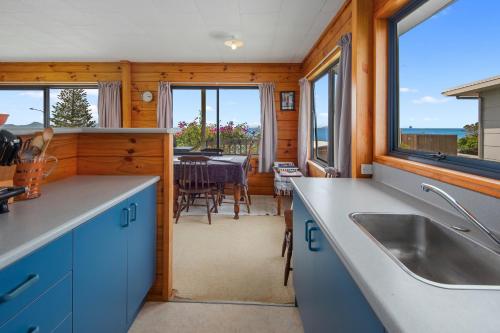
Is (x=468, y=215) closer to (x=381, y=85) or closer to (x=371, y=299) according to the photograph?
(x=371, y=299)

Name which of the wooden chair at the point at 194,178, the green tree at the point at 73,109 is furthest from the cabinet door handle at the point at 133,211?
the green tree at the point at 73,109

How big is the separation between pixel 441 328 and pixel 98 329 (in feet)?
4.33

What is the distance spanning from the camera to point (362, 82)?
7.50ft

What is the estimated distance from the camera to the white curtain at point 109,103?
19.1 feet

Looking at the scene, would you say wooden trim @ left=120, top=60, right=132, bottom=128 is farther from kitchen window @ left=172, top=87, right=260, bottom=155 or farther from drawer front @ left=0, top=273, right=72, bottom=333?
drawer front @ left=0, top=273, right=72, bottom=333

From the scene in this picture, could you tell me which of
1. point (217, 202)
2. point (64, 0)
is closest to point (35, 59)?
point (64, 0)

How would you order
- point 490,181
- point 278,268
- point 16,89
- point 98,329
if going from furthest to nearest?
point 16,89 → point 278,268 → point 98,329 → point 490,181

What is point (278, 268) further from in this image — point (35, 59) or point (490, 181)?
point (35, 59)

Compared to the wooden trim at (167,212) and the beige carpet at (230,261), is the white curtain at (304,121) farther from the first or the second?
the wooden trim at (167,212)

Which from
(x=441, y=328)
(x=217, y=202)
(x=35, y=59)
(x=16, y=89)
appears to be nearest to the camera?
(x=441, y=328)

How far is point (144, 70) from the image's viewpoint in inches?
233

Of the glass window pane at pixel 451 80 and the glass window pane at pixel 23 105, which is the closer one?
the glass window pane at pixel 451 80

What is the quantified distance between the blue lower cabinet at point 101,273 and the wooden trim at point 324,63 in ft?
9.77

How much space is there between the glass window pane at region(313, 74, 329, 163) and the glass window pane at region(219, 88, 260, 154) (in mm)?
1163
